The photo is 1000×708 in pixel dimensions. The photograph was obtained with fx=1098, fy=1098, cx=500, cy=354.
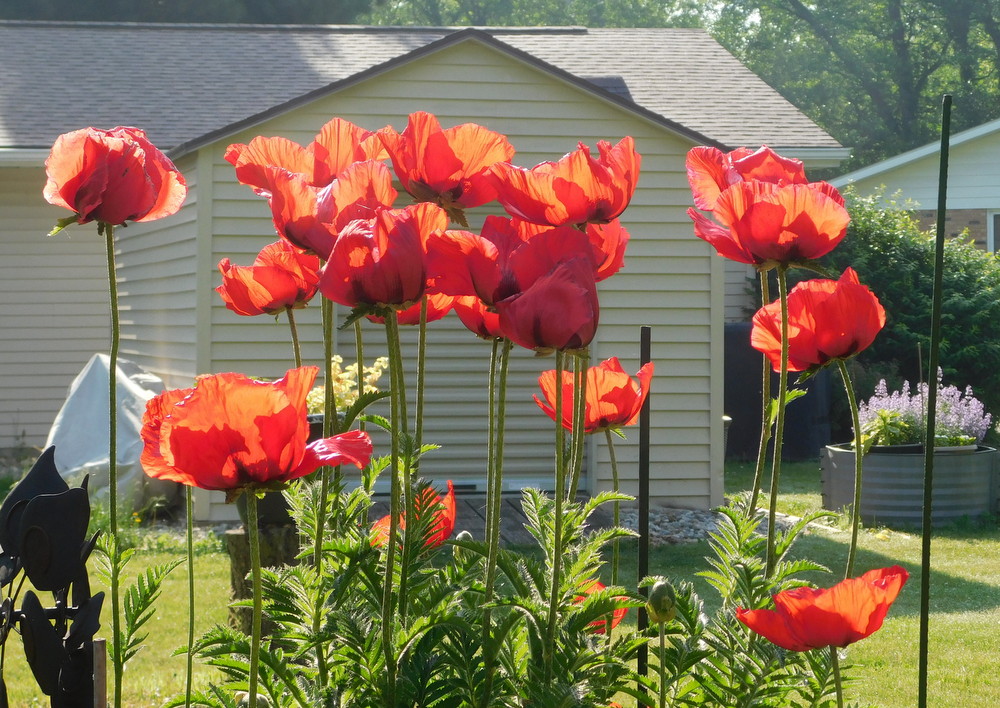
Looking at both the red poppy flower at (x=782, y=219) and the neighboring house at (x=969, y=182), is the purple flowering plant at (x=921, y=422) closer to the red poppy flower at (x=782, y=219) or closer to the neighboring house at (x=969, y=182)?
the red poppy flower at (x=782, y=219)

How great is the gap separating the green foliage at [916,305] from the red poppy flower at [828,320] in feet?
37.2

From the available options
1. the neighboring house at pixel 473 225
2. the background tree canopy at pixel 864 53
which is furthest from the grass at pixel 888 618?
the background tree canopy at pixel 864 53

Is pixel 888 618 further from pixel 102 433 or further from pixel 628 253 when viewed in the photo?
pixel 102 433

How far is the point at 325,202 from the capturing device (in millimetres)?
1303

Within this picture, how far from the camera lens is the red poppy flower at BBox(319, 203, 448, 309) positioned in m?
1.14

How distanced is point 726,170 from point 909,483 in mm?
7297

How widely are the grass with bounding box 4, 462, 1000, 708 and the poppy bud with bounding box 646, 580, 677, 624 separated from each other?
1.90m

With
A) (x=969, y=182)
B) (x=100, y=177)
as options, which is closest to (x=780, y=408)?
(x=100, y=177)

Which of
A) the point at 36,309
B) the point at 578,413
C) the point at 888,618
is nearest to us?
the point at 578,413

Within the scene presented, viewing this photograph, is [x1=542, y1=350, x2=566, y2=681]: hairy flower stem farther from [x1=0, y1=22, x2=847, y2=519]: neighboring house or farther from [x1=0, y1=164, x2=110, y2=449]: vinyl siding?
[x1=0, y1=164, x2=110, y2=449]: vinyl siding

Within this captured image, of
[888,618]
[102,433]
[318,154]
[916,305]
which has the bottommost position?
[888,618]

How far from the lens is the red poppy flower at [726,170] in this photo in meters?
1.48

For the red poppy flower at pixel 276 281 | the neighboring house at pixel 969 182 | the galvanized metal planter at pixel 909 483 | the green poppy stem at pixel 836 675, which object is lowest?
the galvanized metal planter at pixel 909 483

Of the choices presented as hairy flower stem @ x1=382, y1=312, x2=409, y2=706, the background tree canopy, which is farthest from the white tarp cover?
the background tree canopy
